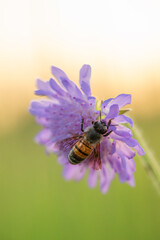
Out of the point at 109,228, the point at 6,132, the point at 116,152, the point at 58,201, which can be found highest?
the point at 6,132

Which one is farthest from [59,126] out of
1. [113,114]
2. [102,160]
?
[113,114]

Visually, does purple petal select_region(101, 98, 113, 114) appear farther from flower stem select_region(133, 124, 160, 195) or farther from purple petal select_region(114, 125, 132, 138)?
flower stem select_region(133, 124, 160, 195)

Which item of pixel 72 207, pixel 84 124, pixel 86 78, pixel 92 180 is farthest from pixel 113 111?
pixel 72 207

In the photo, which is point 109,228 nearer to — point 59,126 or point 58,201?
point 58,201

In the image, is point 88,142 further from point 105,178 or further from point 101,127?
point 105,178

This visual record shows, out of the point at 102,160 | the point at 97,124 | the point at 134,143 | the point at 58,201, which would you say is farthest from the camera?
the point at 58,201

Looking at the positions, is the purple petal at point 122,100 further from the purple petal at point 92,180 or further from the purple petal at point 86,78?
the purple petal at point 92,180

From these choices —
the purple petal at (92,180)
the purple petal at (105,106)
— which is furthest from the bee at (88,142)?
the purple petal at (92,180)
